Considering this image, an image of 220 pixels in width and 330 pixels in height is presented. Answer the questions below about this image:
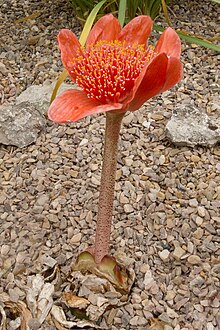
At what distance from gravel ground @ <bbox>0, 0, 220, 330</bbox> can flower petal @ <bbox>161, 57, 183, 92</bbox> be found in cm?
49

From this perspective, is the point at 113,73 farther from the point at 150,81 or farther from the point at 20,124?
the point at 20,124

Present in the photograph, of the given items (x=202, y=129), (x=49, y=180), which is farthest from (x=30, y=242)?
(x=202, y=129)

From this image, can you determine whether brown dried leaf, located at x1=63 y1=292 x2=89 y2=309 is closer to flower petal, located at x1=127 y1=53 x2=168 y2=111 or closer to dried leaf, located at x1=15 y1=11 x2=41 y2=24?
flower petal, located at x1=127 y1=53 x2=168 y2=111

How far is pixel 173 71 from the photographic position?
0.95 metres

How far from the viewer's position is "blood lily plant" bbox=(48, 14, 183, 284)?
0.95 meters

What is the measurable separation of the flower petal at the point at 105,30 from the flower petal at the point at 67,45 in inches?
1.1

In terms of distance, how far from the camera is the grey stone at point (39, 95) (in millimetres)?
1715

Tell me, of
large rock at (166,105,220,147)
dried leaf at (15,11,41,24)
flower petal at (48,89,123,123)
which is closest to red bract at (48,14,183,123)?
flower petal at (48,89,123,123)

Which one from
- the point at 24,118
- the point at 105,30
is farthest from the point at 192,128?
the point at 105,30

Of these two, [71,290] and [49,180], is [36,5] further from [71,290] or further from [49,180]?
[71,290]

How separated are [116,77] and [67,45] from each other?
0.17m

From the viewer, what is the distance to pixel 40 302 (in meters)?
1.21

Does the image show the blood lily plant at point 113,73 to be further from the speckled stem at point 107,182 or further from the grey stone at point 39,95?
the grey stone at point 39,95

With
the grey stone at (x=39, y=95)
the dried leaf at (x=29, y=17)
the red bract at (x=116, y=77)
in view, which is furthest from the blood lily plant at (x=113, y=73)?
the dried leaf at (x=29, y=17)
